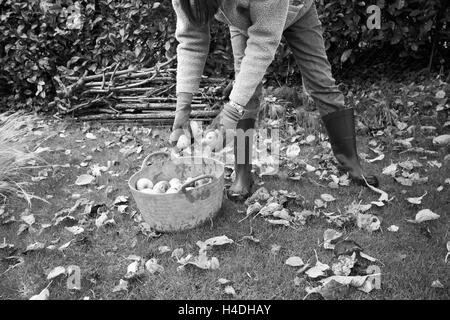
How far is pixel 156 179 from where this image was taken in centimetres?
246

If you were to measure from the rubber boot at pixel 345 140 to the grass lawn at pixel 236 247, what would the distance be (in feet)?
0.28

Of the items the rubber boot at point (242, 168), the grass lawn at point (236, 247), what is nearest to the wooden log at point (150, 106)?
the grass lawn at point (236, 247)

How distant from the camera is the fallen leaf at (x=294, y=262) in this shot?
193 centimetres

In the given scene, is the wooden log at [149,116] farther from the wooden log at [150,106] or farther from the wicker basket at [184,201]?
the wicker basket at [184,201]

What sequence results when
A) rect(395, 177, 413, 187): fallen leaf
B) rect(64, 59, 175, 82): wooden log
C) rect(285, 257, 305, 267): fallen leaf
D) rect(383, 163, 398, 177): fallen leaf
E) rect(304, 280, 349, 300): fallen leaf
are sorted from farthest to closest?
rect(64, 59, 175, 82): wooden log < rect(383, 163, 398, 177): fallen leaf < rect(395, 177, 413, 187): fallen leaf < rect(285, 257, 305, 267): fallen leaf < rect(304, 280, 349, 300): fallen leaf

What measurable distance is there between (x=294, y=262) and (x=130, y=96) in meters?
2.86

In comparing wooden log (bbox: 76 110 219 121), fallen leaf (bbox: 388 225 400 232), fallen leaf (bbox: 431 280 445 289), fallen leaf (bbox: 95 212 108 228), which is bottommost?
wooden log (bbox: 76 110 219 121)

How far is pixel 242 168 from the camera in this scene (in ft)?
8.47

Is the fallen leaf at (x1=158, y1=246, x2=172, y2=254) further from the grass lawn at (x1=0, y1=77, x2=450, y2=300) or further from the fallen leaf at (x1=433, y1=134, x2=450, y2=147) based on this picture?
the fallen leaf at (x1=433, y1=134, x2=450, y2=147)

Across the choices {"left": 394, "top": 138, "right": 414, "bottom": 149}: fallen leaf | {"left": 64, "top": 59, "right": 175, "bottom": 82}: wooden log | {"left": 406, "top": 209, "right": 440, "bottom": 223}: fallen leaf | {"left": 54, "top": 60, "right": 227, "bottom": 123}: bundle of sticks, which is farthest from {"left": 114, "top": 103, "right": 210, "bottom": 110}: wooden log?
{"left": 406, "top": 209, "right": 440, "bottom": 223}: fallen leaf

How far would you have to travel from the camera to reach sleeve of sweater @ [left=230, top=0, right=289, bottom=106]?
1.79 metres

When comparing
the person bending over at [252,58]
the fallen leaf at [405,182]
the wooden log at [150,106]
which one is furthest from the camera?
the wooden log at [150,106]

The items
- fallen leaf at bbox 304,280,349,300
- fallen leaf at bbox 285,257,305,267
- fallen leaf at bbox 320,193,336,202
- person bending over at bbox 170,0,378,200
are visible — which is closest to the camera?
fallen leaf at bbox 304,280,349,300
